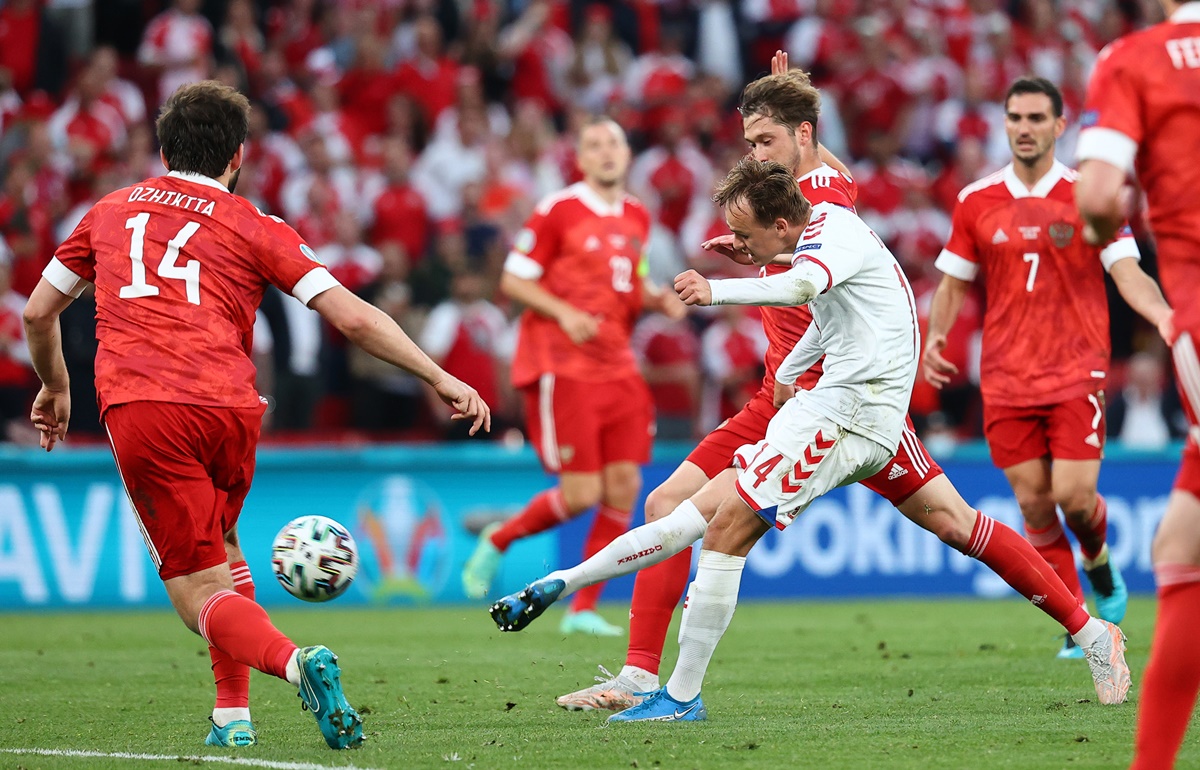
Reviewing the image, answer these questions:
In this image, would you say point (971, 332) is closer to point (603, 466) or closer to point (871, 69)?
point (871, 69)

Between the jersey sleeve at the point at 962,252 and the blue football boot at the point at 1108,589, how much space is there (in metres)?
1.72

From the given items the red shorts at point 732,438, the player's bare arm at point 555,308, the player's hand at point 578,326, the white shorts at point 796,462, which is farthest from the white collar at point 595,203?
Result: the white shorts at point 796,462

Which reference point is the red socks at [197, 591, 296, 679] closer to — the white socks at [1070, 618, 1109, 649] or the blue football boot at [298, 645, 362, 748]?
the blue football boot at [298, 645, 362, 748]

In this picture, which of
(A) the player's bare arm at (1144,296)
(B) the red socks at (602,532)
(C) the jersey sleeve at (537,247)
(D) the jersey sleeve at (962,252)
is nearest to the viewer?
(A) the player's bare arm at (1144,296)

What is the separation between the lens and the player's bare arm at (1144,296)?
15.6ft

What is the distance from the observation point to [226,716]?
5945 millimetres

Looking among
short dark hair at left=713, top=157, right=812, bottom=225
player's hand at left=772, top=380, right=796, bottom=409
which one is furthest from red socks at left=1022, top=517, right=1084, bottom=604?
short dark hair at left=713, top=157, right=812, bottom=225

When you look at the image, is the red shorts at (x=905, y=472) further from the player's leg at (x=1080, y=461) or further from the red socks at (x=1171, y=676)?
the red socks at (x=1171, y=676)

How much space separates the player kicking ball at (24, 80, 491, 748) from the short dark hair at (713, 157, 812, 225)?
4.33ft

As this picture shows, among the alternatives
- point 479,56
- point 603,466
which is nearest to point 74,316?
point 603,466

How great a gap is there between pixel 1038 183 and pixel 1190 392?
4.15 metres

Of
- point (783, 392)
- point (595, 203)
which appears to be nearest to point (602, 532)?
point (595, 203)

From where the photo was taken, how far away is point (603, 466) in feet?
35.8

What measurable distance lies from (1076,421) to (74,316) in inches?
343
